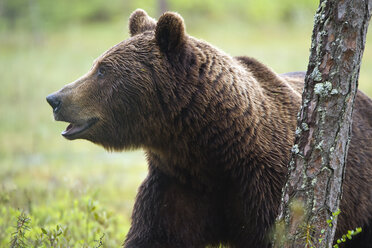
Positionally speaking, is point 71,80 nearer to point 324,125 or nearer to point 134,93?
point 134,93

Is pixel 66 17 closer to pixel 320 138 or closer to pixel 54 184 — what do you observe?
pixel 54 184

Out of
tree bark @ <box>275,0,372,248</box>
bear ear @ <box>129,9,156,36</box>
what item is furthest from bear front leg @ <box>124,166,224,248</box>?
bear ear @ <box>129,9,156,36</box>

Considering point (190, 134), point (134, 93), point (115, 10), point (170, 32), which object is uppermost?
point (115, 10)

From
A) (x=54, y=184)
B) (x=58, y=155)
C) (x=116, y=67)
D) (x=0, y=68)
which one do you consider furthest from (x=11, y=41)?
(x=116, y=67)

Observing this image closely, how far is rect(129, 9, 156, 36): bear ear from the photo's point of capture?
4.43m

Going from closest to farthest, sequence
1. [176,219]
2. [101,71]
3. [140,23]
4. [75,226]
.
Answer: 1. [176,219]
2. [101,71]
3. [140,23]
4. [75,226]

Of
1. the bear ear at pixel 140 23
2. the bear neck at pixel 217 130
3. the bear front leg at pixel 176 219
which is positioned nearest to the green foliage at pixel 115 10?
the bear ear at pixel 140 23

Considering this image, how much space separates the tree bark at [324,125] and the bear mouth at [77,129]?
1.75 metres

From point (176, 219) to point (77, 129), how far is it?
3.64 ft

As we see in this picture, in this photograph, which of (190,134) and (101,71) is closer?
(190,134)

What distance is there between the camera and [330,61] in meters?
2.93

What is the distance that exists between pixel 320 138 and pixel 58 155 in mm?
12957

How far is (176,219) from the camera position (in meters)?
4.02

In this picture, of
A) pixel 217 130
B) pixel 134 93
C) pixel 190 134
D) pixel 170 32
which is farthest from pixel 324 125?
pixel 134 93
